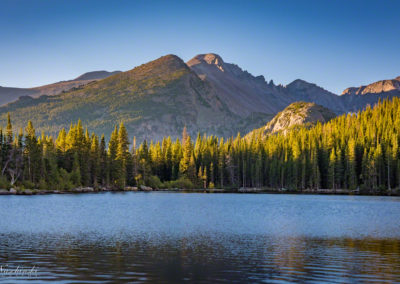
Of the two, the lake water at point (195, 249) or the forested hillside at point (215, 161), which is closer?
the lake water at point (195, 249)

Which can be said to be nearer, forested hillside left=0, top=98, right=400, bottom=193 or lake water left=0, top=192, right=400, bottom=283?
Result: lake water left=0, top=192, right=400, bottom=283

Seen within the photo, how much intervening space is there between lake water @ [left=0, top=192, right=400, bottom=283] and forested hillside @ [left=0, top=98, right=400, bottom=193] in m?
58.4

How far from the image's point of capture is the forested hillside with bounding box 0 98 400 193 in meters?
110

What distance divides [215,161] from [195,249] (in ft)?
454

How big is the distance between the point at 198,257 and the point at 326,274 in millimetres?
8643

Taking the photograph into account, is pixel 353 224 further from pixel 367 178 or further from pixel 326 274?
pixel 367 178

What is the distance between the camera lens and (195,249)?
32.2 m

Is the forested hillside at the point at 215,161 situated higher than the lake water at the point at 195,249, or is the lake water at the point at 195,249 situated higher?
the forested hillside at the point at 215,161

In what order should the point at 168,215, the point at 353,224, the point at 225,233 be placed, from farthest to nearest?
1. the point at 168,215
2. the point at 353,224
3. the point at 225,233

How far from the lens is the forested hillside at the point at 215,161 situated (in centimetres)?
10962

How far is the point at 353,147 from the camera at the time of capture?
470 ft

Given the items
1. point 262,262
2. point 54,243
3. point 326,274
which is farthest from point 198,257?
point 54,243

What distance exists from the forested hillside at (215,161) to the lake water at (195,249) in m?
58.4

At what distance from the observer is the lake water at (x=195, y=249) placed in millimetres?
23969
